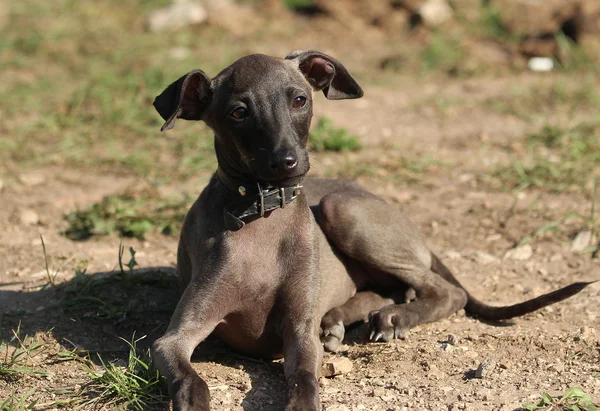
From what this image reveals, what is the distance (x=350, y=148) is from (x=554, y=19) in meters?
4.04

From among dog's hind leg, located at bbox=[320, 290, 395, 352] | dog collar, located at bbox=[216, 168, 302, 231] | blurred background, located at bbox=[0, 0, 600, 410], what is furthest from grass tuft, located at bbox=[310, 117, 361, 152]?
dog collar, located at bbox=[216, 168, 302, 231]

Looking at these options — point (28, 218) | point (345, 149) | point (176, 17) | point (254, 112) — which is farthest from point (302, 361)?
point (176, 17)

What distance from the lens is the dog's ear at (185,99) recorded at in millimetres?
4242

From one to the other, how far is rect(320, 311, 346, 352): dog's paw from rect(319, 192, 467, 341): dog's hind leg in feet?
0.65

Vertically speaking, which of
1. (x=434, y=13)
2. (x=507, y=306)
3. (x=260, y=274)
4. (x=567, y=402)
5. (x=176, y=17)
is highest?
(x=434, y=13)

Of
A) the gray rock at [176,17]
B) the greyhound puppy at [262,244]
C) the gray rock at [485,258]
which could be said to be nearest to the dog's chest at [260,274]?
the greyhound puppy at [262,244]

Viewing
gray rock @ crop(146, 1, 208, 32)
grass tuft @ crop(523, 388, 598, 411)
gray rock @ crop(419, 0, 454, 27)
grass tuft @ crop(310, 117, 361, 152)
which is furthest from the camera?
gray rock @ crop(146, 1, 208, 32)

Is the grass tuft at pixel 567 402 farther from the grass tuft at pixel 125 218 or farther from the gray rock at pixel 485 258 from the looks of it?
the grass tuft at pixel 125 218

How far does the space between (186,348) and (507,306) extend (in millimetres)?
1891

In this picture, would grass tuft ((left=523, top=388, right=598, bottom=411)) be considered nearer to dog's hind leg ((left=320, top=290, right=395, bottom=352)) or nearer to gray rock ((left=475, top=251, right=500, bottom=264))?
dog's hind leg ((left=320, top=290, right=395, bottom=352))

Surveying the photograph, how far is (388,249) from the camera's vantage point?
521 cm

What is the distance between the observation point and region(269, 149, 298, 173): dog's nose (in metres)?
3.94

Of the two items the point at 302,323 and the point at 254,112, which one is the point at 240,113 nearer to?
the point at 254,112

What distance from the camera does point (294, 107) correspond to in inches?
167
